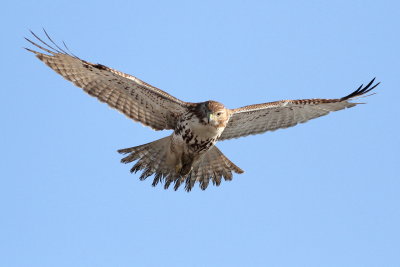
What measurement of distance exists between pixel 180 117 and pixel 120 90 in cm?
111

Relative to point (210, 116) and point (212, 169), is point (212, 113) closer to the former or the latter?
point (210, 116)

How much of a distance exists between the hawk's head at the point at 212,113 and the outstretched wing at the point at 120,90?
1.32 ft

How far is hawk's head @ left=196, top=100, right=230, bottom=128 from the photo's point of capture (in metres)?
15.9

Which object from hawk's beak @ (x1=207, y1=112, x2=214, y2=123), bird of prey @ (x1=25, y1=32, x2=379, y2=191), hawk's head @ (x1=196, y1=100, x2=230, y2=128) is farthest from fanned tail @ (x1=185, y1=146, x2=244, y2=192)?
hawk's beak @ (x1=207, y1=112, x2=214, y2=123)

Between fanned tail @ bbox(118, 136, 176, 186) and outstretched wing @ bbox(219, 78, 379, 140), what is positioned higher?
outstretched wing @ bbox(219, 78, 379, 140)

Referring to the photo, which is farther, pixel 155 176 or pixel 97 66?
pixel 155 176

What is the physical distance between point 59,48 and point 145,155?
2471 mm

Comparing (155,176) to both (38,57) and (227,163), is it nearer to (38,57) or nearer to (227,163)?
(227,163)

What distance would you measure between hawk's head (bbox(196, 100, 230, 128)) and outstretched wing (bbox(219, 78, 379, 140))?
682mm

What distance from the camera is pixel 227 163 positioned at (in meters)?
17.3

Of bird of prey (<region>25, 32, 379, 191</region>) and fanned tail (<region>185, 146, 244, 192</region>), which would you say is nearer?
bird of prey (<region>25, 32, 379, 191</region>)

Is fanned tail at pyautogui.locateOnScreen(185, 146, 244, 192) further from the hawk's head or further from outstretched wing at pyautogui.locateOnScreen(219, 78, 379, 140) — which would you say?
the hawk's head

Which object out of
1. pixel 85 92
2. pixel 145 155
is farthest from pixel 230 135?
pixel 85 92

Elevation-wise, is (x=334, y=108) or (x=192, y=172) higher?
(x=334, y=108)
